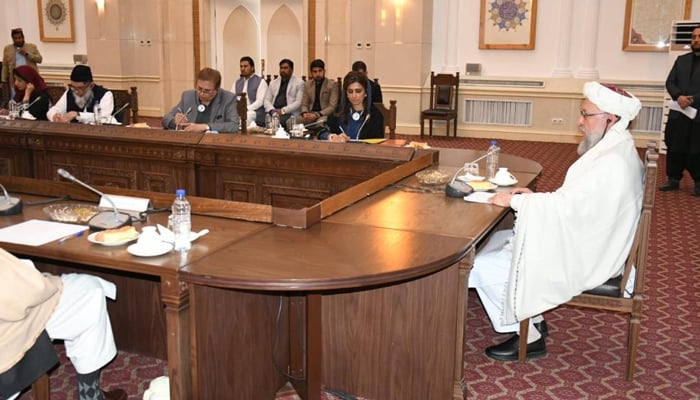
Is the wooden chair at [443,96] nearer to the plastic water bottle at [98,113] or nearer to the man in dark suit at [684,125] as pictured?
the man in dark suit at [684,125]

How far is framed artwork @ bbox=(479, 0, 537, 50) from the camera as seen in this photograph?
35.7ft

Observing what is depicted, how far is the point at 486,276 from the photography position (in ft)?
10.8

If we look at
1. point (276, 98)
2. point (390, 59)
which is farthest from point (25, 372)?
point (390, 59)

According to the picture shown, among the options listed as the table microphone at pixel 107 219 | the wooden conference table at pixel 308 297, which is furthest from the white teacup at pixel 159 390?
the table microphone at pixel 107 219

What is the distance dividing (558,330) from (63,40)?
13.0 meters

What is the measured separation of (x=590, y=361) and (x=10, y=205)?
275 centimetres

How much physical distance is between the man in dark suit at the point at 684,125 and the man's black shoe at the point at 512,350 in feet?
15.1

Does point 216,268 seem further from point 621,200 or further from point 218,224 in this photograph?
point 621,200

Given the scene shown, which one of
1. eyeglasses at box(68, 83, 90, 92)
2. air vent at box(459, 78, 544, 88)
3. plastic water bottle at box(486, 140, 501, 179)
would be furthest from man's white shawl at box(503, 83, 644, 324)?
air vent at box(459, 78, 544, 88)

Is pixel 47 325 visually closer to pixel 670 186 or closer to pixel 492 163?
pixel 492 163

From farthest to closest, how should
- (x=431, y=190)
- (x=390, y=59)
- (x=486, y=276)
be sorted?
(x=390, y=59), (x=431, y=190), (x=486, y=276)

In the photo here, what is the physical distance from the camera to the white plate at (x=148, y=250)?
238 cm

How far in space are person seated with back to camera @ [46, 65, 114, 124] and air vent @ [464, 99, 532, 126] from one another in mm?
6688

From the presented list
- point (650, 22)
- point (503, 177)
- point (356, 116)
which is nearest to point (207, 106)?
point (356, 116)
